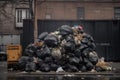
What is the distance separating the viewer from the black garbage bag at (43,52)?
59.8 feet

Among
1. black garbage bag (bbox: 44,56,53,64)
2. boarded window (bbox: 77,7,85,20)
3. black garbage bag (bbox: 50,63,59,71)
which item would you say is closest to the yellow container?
black garbage bag (bbox: 44,56,53,64)

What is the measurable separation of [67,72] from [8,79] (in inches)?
142

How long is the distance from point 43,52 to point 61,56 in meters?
0.86

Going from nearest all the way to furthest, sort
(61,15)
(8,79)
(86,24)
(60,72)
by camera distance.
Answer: (8,79) → (60,72) → (86,24) → (61,15)

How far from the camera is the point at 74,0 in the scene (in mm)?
43188

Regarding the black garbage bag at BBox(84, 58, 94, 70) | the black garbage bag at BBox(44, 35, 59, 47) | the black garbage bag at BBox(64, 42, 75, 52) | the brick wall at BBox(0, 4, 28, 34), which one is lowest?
the black garbage bag at BBox(84, 58, 94, 70)

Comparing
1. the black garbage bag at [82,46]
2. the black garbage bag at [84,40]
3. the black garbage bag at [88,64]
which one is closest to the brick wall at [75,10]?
the black garbage bag at [84,40]

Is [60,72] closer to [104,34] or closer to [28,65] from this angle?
[28,65]

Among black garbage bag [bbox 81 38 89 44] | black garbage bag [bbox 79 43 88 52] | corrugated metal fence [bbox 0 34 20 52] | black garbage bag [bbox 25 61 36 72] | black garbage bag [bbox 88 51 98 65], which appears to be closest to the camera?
black garbage bag [bbox 25 61 36 72]

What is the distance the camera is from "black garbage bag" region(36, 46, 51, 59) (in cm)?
1823

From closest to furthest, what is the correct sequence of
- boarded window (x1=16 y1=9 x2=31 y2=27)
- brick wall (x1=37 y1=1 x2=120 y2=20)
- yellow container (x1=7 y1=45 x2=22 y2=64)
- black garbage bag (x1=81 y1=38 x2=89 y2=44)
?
black garbage bag (x1=81 y1=38 x2=89 y2=44), yellow container (x1=7 y1=45 x2=22 y2=64), boarded window (x1=16 y1=9 x2=31 y2=27), brick wall (x1=37 y1=1 x2=120 y2=20)

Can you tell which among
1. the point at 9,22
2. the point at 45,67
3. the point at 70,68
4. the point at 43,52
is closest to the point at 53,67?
the point at 45,67

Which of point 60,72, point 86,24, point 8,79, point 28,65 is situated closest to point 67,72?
point 60,72

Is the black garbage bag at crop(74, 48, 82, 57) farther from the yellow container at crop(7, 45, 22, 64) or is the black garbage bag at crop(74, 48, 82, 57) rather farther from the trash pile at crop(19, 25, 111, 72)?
the yellow container at crop(7, 45, 22, 64)
